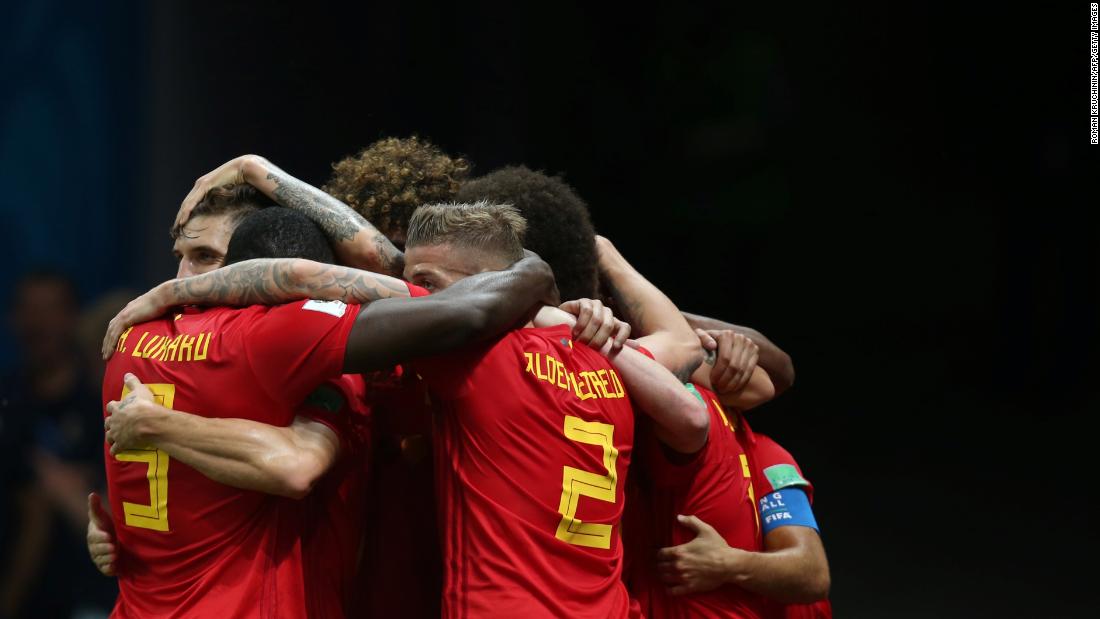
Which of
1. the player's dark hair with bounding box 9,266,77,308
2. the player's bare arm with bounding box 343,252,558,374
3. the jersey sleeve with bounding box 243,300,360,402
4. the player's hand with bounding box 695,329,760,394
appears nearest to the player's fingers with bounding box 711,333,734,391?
the player's hand with bounding box 695,329,760,394

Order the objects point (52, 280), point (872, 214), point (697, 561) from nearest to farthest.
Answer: point (697, 561)
point (52, 280)
point (872, 214)

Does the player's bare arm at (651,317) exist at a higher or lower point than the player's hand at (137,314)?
lower

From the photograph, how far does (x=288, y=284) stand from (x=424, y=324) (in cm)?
31

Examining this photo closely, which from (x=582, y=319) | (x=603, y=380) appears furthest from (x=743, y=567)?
(x=582, y=319)

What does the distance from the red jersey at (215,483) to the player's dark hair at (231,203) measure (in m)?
0.56

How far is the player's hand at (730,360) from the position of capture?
2654 millimetres

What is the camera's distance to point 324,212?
257cm

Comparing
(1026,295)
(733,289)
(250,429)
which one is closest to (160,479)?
(250,429)

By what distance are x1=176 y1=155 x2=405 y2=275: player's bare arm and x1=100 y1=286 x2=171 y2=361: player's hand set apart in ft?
1.59

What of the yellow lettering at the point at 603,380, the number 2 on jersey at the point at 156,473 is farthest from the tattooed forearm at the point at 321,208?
the yellow lettering at the point at 603,380

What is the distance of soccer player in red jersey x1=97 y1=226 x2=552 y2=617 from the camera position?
1967 millimetres

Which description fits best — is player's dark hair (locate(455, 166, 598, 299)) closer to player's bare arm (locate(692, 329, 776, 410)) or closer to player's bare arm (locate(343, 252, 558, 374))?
player's bare arm (locate(692, 329, 776, 410))

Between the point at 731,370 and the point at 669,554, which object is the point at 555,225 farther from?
the point at 669,554

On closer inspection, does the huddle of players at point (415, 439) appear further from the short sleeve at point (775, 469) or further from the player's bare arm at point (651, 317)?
the short sleeve at point (775, 469)
